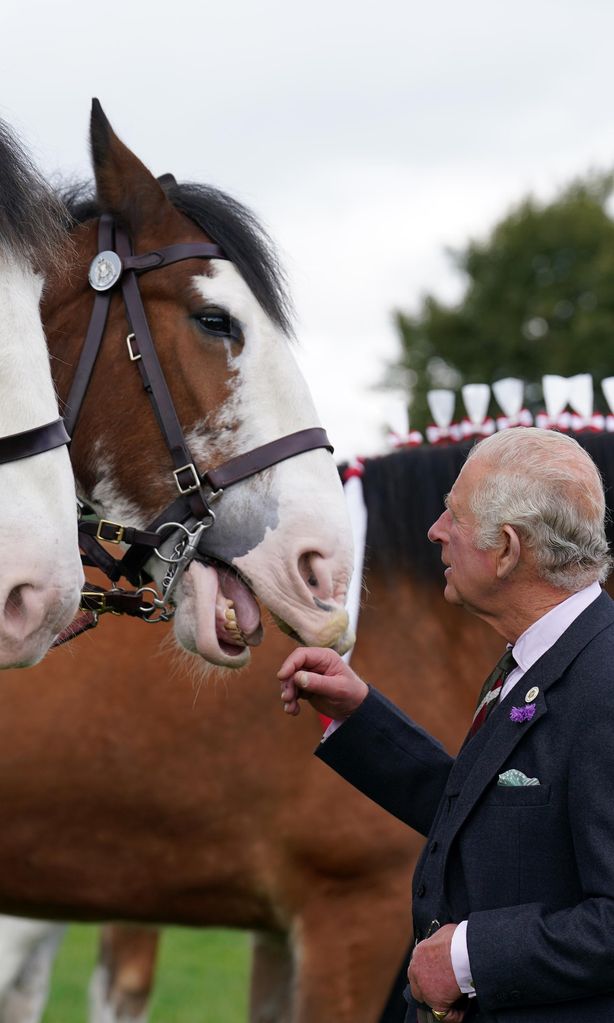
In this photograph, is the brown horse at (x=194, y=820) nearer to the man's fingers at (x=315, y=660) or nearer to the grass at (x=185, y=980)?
the man's fingers at (x=315, y=660)

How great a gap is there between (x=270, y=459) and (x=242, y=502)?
132 mm

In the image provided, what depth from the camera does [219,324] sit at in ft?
10.5

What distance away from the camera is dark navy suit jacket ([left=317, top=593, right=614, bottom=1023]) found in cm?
202

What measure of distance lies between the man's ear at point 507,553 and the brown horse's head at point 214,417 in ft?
2.48

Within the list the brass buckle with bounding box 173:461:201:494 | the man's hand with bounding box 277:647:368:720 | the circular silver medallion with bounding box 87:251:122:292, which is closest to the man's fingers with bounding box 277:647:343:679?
the man's hand with bounding box 277:647:368:720

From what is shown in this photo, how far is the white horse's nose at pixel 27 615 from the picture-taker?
2.27 m

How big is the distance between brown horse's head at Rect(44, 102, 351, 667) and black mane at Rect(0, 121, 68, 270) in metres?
0.51

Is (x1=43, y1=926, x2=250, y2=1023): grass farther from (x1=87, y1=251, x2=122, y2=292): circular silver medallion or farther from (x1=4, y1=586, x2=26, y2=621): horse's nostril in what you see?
(x1=4, y1=586, x2=26, y2=621): horse's nostril

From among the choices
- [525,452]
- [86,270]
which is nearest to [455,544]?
[525,452]

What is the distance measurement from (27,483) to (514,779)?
1.06 m

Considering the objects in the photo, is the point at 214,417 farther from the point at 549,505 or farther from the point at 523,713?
the point at 523,713

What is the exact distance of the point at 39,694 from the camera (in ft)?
12.9

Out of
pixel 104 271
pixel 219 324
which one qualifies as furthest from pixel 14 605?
pixel 104 271

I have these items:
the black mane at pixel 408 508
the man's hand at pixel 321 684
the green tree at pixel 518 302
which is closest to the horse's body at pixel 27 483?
the man's hand at pixel 321 684
